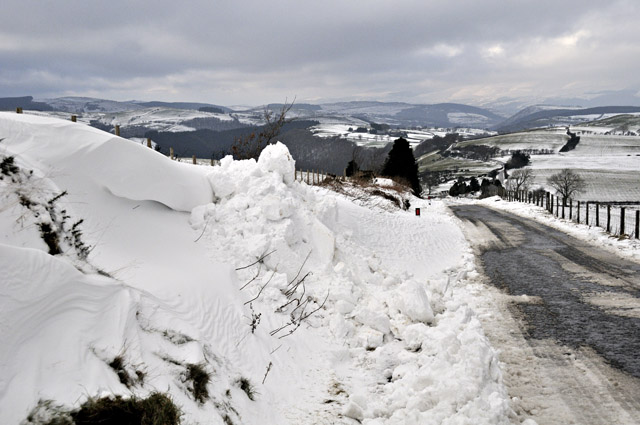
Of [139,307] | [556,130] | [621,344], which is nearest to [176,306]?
[139,307]

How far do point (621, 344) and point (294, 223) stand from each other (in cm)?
588

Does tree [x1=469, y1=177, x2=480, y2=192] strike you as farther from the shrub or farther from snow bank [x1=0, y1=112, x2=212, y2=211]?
snow bank [x1=0, y1=112, x2=212, y2=211]

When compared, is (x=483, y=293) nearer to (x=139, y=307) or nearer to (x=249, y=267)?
(x=249, y=267)

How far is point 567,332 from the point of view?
268 inches

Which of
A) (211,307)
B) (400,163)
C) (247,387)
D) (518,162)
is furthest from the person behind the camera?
(518,162)

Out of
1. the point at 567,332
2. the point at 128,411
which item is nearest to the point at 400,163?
the point at 567,332

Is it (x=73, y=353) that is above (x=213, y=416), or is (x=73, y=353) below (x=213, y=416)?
above

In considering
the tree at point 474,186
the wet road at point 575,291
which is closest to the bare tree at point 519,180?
the tree at point 474,186

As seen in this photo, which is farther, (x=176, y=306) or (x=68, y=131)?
(x=68, y=131)

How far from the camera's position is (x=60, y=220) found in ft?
16.2

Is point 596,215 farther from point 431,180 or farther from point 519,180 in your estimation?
point 431,180

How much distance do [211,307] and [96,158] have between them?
301 centimetres

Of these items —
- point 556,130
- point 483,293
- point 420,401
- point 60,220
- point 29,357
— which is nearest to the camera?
point 29,357

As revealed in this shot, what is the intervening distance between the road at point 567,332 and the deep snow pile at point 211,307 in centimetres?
67
